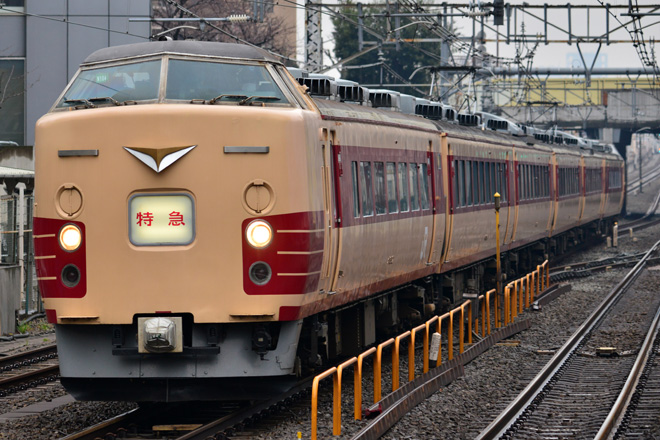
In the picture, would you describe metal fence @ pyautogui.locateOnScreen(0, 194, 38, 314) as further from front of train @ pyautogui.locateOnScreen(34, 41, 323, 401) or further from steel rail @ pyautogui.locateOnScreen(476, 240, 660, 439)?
front of train @ pyautogui.locateOnScreen(34, 41, 323, 401)

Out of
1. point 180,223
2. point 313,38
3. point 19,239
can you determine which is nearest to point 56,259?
point 180,223

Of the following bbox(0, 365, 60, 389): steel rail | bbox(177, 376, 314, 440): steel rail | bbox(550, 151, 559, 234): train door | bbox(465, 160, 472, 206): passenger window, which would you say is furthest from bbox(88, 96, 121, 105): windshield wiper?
bbox(550, 151, 559, 234): train door

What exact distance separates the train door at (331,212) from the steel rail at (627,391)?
9.64 feet

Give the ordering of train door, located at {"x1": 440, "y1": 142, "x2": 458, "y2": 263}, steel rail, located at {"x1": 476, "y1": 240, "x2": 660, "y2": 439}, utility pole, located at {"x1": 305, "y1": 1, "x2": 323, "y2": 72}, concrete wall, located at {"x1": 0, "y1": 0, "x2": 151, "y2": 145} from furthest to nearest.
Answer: concrete wall, located at {"x1": 0, "y1": 0, "x2": 151, "y2": 145}, utility pole, located at {"x1": 305, "y1": 1, "x2": 323, "y2": 72}, train door, located at {"x1": 440, "y1": 142, "x2": 458, "y2": 263}, steel rail, located at {"x1": 476, "y1": 240, "x2": 660, "y2": 439}

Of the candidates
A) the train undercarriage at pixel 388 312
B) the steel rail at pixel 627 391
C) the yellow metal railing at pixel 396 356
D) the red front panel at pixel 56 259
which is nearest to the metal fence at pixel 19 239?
the train undercarriage at pixel 388 312

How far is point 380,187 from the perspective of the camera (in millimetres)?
13781

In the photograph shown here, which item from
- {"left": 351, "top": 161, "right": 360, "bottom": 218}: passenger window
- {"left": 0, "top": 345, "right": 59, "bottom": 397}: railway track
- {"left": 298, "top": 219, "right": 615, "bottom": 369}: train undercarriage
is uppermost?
{"left": 351, "top": 161, "right": 360, "bottom": 218}: passenger window

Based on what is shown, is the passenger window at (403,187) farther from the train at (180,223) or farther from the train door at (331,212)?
the train at (180,223)

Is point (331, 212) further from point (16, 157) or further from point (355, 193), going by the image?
point (16, 157)

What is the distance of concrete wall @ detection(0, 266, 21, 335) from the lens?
18172 millimetres

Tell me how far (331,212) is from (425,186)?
522 cm

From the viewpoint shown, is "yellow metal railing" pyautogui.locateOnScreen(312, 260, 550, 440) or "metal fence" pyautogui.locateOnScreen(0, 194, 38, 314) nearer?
"yellow metal railing" pyautogui.locateOnScreen(312, 260, 550, 440)

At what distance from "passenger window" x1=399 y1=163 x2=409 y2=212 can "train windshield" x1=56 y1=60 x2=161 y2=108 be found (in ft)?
16.4

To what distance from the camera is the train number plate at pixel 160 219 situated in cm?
991
